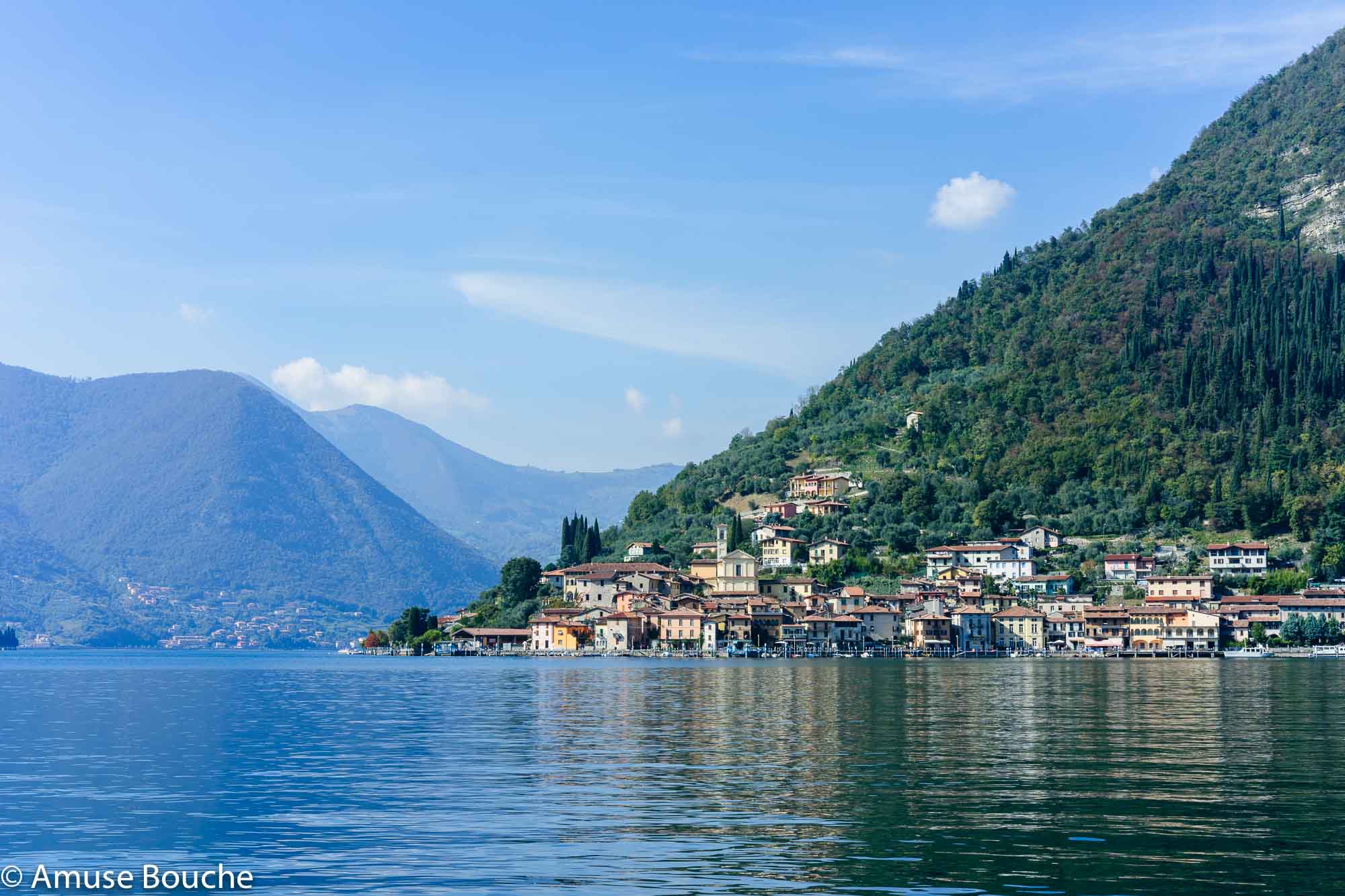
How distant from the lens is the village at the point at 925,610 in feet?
447

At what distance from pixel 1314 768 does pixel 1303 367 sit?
14379 cm

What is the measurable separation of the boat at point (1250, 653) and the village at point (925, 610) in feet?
3.83

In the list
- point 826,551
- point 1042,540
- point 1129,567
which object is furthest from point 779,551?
point 1129,567

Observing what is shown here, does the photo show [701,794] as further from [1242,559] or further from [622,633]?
[1242,559]

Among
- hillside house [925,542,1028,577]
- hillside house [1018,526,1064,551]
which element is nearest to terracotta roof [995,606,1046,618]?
hillside house [925,542,1028,577]

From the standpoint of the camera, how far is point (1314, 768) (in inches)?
1367

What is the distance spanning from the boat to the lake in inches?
2678

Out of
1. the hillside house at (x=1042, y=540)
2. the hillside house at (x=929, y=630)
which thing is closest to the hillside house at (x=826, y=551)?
the hillside house at (x=929, y=630)

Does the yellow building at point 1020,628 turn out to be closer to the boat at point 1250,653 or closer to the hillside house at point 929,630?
the hillside house at point 929,630

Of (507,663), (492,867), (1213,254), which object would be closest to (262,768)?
(492,867)

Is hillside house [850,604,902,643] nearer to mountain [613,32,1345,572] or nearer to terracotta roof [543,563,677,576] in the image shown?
mountain [613,32,1345,572]

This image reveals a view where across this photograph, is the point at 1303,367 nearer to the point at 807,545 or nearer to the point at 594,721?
the point at 807,545

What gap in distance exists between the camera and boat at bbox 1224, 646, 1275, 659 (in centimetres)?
12925

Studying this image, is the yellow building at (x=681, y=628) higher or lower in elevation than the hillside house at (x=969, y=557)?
lower
